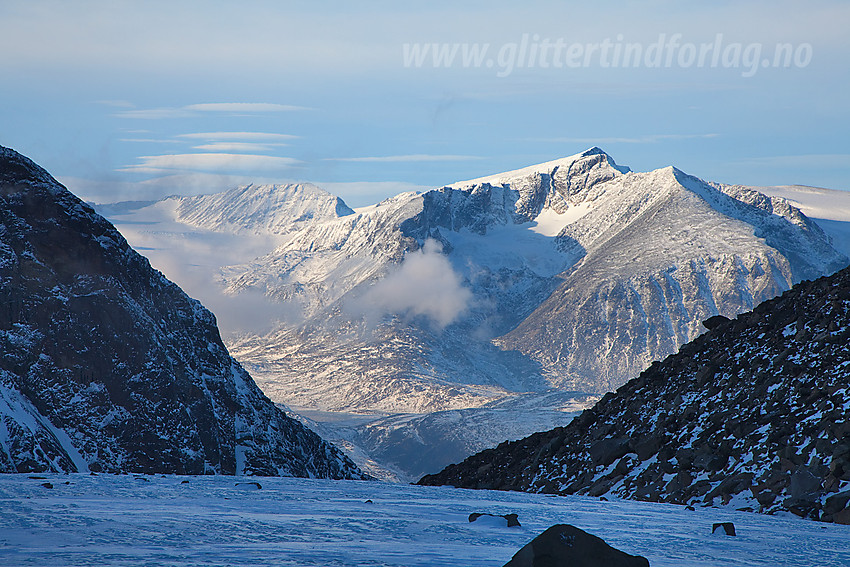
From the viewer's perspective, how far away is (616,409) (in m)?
64.6

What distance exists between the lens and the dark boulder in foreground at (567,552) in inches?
719

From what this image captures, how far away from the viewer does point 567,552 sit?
1842 cm

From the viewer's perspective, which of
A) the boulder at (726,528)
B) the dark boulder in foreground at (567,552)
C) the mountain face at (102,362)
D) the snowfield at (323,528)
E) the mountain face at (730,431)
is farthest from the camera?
the mountain face at (102,362)

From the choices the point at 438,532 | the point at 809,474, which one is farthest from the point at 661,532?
the point at 809,474

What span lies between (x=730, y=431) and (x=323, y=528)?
3028 cm

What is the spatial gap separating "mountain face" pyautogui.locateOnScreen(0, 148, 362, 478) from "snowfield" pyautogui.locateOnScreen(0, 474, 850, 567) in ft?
306

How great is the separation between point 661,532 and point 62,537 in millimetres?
18689

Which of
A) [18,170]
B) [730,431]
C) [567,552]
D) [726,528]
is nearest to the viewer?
[567,552]

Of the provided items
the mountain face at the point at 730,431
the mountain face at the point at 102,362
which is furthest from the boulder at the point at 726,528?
the mountain face at the point at 102,362

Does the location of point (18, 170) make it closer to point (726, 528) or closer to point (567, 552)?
point (726, 528)

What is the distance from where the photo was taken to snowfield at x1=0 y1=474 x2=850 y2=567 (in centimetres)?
2234

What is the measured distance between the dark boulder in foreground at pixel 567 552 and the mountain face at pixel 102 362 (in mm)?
113646

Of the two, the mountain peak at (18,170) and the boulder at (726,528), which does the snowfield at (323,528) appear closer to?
the boulder at (726,528)

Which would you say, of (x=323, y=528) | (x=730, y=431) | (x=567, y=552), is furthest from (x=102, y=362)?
(x=567, y=552)
